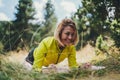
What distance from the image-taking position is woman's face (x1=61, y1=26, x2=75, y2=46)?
4492 millimetres

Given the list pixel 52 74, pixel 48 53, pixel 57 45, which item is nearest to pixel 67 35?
pixel 57 45

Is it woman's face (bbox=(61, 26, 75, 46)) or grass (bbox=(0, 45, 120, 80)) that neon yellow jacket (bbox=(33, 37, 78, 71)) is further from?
grass (bbox=(0, 45, 120, 80))

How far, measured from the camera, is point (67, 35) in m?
4.52

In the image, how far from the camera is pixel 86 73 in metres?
3.75

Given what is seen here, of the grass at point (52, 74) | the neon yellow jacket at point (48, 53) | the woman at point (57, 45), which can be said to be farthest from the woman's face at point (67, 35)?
the grass at point (52, 74)

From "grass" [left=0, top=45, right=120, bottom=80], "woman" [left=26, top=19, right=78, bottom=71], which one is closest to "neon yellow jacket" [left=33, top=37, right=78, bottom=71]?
"woman" [left=26, top=19, right=78, bottom=71]

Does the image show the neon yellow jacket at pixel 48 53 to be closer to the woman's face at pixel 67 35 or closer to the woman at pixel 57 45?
the woman at pixel 57 45

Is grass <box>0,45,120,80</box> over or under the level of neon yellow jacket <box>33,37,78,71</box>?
under

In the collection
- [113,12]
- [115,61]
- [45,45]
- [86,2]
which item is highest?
[86,2]

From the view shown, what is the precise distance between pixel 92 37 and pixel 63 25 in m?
31.6

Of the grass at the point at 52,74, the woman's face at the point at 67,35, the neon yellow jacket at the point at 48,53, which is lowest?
the grass at the point at 52,74

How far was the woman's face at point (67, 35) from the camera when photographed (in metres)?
4.49

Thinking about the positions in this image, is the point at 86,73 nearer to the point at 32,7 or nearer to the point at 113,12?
the point at 113,12

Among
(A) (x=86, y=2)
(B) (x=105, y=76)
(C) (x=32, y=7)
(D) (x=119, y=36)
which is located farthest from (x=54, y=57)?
(C) (x=32, y=7)
